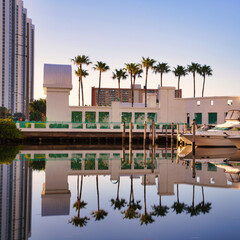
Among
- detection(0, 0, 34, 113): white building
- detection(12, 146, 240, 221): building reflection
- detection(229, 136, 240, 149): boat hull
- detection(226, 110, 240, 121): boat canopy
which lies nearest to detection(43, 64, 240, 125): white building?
detection(226, 110, 240, 121): boat canopy

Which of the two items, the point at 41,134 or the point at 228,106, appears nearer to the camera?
the point at 41,134

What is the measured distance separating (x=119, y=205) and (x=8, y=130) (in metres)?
35.0

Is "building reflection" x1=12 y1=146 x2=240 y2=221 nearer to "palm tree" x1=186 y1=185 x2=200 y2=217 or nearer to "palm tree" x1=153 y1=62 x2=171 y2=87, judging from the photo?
"palm tree" x1=186 y1=185 x2=200 y2=217

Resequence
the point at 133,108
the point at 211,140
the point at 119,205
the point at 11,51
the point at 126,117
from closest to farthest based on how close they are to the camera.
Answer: the point at 119,205
the point at 211,140
the point at 126,117
the point at 133,108
the point at 11,51

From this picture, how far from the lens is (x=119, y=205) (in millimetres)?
10047

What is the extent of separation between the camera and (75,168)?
19016 mm

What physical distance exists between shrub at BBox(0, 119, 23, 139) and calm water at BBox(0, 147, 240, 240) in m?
26.4

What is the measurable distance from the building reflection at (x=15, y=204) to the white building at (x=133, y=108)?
33452mm

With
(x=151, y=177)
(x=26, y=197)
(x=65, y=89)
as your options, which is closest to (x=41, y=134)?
(x=65, y=89)

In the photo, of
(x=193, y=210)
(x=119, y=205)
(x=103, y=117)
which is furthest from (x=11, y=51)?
(x=193, y=210)

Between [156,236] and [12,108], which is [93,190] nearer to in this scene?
[156,236]

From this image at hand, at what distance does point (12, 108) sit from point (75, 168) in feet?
415

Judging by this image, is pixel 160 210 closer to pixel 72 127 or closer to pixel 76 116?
pixel 72 127

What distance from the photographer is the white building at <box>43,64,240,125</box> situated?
49.8m
